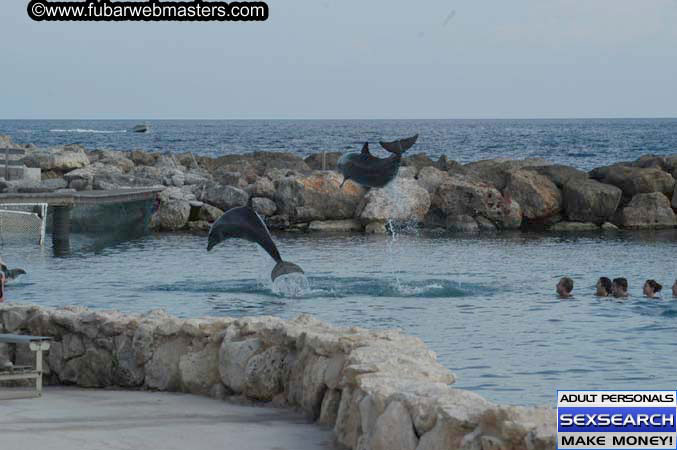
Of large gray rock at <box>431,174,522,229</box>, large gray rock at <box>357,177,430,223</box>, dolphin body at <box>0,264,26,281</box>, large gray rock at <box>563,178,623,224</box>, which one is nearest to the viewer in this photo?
dolphin body at <box>0,264,26,281</box>

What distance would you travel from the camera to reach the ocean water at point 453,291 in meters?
12.6

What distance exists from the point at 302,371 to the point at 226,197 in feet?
→ 82.4

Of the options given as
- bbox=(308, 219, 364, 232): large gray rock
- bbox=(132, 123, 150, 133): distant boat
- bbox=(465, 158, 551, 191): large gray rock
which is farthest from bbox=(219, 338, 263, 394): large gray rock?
bbox=(132, 123, 150, 133): distant boat

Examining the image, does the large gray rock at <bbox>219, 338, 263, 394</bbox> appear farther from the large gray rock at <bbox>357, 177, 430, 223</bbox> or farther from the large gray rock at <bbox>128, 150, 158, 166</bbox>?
the large gray rock at <bbox>128, 150, 158, 166</bbox>

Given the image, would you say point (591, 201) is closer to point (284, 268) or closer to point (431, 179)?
point (431, 179)

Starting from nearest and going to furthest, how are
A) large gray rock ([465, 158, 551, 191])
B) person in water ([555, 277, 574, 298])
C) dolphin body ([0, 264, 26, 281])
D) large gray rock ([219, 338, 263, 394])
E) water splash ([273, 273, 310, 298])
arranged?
large gray rock ([219, 338, 263, 394])
person in water ([555, 277, 574, 298])
water splash ([273, 273, 310, 298])
dolphin body ([0, 264, 26, 281])
large gray rock ([465, 158, 551, 191])

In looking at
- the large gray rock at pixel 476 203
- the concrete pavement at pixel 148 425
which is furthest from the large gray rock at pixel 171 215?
the concrete pavement at pixel 148 425

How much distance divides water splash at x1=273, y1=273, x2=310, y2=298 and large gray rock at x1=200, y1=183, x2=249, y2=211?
13.0 metres

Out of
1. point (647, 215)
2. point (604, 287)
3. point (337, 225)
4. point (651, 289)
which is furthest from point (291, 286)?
point (647, 215)

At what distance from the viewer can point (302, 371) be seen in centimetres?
809

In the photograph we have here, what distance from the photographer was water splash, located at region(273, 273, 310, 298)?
63.1 ft

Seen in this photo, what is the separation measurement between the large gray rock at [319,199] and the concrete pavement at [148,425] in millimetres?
23610

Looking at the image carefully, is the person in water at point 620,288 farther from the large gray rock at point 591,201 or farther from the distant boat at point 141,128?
the distant boat at point 141,128

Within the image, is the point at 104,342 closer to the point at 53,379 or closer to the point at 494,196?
the point at 53,379
